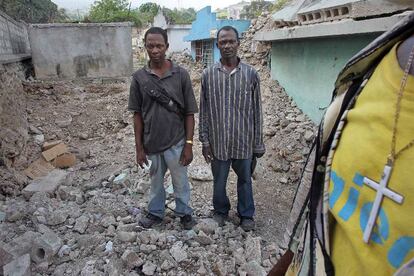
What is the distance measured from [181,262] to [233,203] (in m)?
1.49

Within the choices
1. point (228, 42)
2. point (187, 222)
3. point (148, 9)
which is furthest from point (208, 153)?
point (148, 9)

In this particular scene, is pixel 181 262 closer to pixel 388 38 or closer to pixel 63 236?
pixel 63 236

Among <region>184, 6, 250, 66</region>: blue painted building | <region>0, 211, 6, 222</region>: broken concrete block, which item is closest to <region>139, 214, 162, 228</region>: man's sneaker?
<region>0, 211, 6, 222</region>: broken concrete block

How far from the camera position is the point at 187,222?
10.2ft

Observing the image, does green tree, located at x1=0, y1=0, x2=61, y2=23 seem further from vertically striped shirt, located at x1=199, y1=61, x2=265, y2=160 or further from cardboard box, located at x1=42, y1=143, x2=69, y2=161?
vertically striped shirt, located at x1=199, y1=61, x2=265, y2=160

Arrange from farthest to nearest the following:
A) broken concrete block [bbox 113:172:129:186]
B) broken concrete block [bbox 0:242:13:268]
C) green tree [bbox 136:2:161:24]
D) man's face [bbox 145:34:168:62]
A: green tree [bbox 136:2:161:24] < broken concrete block [bbox 113:172:129:186] < man's face [bbox 145:34:168:62] < broken concrete block [bbox 0:242:13:268]

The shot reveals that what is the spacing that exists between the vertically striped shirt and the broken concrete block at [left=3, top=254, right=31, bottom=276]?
67.1 inches

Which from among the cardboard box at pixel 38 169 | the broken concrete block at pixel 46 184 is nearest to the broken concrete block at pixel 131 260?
the broken concrete block at pixel 46 184

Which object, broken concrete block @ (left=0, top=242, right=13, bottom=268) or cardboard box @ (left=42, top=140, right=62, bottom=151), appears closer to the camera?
broken concrete block @ (left=0, top=242, right=13, bottom=268)

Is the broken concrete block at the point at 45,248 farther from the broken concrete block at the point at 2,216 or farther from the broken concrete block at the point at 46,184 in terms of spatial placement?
the broken concrete block at the point at 46,184

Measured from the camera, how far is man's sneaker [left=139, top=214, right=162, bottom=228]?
3.08 meters

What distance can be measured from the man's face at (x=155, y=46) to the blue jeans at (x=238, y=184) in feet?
3.55

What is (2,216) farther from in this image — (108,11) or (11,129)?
(108,11)

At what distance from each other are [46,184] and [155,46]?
7.86 ft
